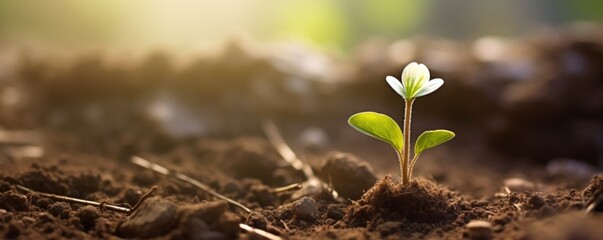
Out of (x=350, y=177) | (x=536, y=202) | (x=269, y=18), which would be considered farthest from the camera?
(x=269, y=18)

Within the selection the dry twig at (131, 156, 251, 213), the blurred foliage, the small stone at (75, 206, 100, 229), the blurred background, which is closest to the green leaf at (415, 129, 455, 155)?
the dry twig at (131, 156, 251, 213)

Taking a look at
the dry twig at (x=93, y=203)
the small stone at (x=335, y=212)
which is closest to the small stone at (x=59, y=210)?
the dry twig at (x=93, y=203)

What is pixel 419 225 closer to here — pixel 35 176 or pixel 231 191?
pixel 231 191

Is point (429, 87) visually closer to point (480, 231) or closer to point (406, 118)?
point (406, 118)

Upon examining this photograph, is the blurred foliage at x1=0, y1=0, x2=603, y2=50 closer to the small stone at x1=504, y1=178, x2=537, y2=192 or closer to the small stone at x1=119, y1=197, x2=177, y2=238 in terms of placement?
the small stone at x1=504, y1=178, x2=537, y2=192

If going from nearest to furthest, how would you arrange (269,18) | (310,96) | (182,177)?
(182,177) < (310,96) < (269,18)

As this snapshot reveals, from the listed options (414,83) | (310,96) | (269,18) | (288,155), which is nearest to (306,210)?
(414,83)

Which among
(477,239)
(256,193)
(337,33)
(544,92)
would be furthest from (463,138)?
(337,33)
